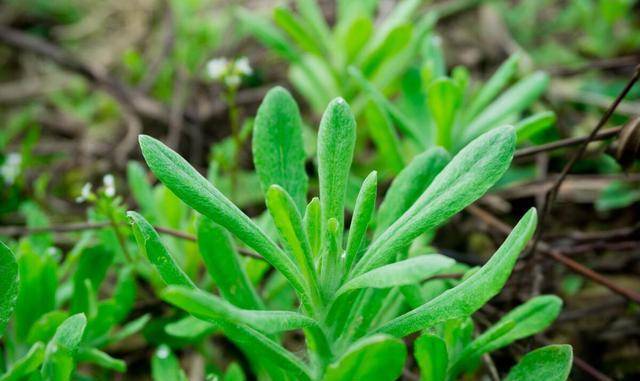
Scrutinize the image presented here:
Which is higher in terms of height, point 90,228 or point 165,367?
point 90,228

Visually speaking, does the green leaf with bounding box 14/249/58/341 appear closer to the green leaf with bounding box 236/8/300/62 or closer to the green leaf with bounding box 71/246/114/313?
the green leaf with bounding box 71/246/114/313

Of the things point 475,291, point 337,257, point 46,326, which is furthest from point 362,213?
point 46,326

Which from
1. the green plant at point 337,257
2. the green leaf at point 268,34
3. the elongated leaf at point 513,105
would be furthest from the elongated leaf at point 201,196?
the green leaf at point 268,34

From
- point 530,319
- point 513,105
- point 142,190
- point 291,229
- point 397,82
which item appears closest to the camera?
point 291,229

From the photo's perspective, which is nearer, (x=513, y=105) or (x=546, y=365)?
(x=546, y=365)

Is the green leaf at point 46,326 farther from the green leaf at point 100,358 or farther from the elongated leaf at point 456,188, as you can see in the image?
the elongated leaf at point 456,188

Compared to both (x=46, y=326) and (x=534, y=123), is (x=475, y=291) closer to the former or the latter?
(x=534, y=123)
